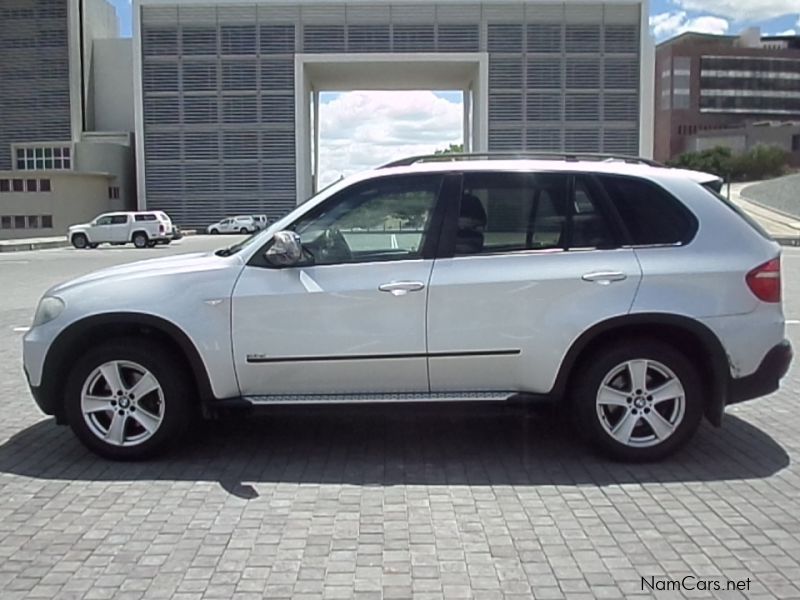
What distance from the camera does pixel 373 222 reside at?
4.73m

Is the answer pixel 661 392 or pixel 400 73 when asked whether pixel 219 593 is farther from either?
pixel 400 73

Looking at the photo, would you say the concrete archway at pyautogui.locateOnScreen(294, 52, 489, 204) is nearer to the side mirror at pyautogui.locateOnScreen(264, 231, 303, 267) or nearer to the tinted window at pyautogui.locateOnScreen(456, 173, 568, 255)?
the tinted window at pyautogui.locateOnScreen(456, 173, 568, 255)

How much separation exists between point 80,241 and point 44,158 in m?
18.8

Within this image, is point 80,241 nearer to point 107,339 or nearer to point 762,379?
point 107,339

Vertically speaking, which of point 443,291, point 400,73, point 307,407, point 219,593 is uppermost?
point 400,73

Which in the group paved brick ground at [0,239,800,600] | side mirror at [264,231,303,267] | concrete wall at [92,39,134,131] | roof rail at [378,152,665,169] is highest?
concrete wall at [92,39,134,131]

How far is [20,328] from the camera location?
10070 mm

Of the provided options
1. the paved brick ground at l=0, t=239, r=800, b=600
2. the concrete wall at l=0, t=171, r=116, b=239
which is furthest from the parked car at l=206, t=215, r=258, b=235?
the paved brick ground at l=0, t=239, r=800, b=600

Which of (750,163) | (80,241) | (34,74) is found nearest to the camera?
(80,241)

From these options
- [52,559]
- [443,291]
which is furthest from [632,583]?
[52,559]

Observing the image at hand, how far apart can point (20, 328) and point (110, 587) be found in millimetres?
7996

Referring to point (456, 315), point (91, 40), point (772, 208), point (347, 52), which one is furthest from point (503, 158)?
point (772, 208)

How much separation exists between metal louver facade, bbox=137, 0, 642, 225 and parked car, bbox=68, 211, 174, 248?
497 inches

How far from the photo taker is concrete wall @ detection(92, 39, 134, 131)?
179ft
